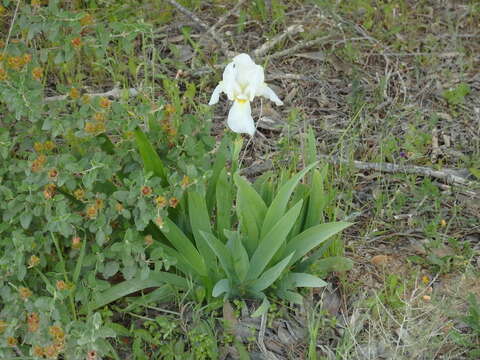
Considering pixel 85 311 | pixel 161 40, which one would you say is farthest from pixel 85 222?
pixel 161 40

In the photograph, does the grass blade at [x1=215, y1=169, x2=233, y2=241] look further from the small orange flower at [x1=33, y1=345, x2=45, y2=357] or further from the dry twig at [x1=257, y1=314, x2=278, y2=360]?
the small orange flower at [x1=33, y1=345, x2=45, y2=357]

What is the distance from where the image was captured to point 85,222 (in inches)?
78.0

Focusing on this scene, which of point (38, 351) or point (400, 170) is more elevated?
point (38, 351)

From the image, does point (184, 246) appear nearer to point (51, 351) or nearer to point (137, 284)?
point (137, 284)

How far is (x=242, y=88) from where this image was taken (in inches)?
79.0

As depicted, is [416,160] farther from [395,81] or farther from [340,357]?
[340,357]

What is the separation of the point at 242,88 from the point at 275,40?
145cm

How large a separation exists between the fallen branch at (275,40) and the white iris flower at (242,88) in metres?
1.36

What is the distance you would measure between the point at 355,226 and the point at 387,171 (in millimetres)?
346

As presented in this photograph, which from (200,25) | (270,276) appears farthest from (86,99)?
(200,25)

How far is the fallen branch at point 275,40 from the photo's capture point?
3.34 metres

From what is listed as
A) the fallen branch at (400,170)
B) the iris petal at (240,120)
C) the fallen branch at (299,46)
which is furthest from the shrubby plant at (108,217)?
the fallen branch at (299,46)

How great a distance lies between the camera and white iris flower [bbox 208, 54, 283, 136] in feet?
6.40

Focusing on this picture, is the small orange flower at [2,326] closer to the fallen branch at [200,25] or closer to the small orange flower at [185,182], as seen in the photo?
the small orange flower at [185,182]
